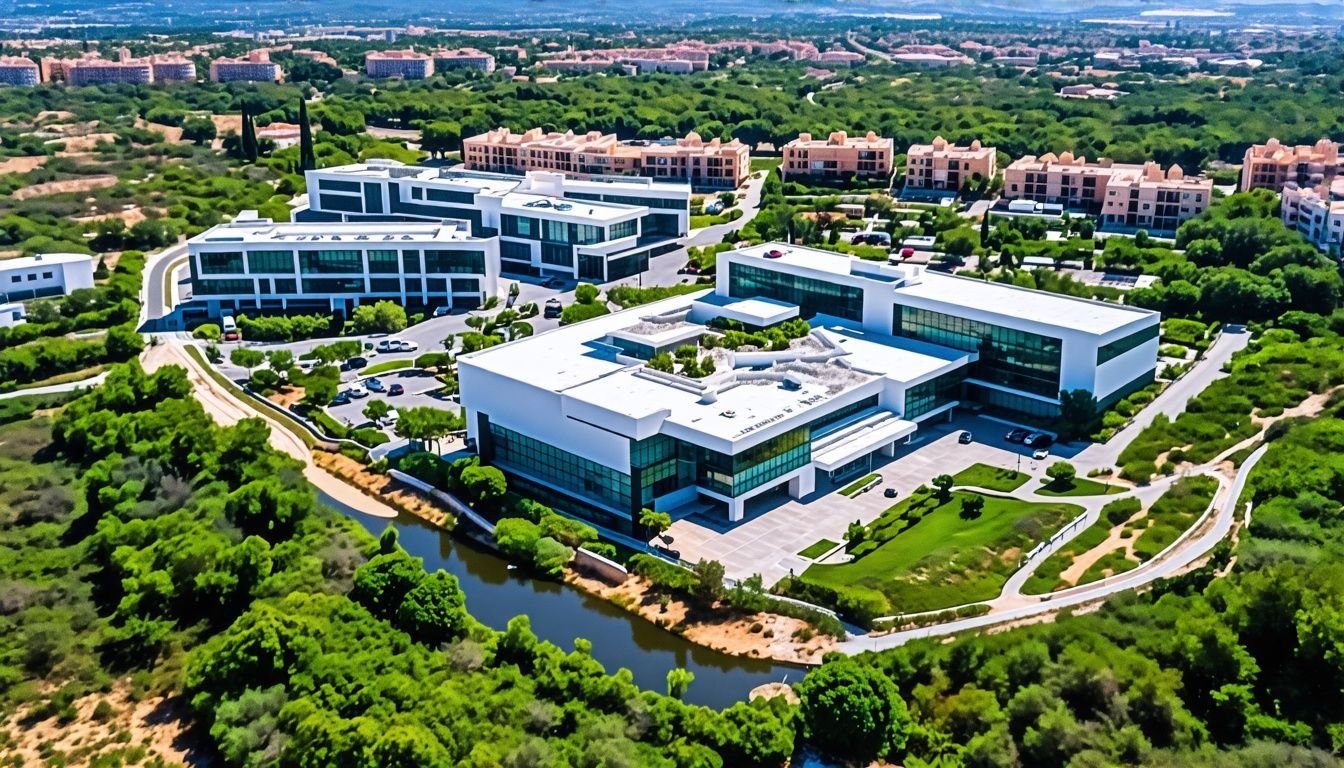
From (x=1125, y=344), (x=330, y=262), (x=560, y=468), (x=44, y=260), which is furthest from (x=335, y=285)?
(x=1125, y=344)

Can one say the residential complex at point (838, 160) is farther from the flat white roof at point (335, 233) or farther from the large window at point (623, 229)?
the flat white roof at point (335, 233)

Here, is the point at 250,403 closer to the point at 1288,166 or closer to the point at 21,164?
the point at 21,164

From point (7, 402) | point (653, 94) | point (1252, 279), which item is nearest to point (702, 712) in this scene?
point (7, 402)

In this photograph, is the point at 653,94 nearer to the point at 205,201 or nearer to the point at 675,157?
the point at 675,157

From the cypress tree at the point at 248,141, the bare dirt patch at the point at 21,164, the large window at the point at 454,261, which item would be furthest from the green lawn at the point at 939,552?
the bare dirt patch at the point at 21,164

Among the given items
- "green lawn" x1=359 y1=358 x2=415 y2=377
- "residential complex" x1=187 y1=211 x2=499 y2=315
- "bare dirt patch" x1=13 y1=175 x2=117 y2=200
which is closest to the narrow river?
"green lawn" x1=359 y1=358 x2=415 y2=377

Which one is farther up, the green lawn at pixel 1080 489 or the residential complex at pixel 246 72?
the residential complex at pixel 246 72
